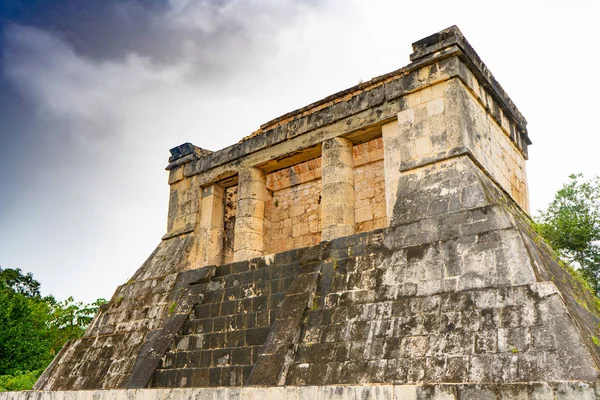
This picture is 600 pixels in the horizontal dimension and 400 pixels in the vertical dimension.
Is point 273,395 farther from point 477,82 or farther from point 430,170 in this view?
point 477,82

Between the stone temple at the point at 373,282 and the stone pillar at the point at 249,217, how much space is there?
26 millimetres

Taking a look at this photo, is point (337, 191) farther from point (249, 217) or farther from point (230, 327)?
point (230, 327)

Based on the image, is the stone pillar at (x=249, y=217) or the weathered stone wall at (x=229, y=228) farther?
the weathered stone wall at (x=229, y=228)

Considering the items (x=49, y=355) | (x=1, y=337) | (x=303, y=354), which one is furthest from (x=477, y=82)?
(x=49, y=355)

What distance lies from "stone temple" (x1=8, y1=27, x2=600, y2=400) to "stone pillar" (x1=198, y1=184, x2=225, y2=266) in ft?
0.09

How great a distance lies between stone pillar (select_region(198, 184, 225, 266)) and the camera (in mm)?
10492

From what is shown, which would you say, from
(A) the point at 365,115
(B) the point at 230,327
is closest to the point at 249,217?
(B) the point at 230,327

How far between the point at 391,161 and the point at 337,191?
1046 millimetres

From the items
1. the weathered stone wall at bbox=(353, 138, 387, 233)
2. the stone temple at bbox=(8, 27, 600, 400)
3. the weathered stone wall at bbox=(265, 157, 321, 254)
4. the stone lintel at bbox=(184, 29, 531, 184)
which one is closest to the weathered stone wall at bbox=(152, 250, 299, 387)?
the stone temple at bbox=(8, 27, 600, 400)

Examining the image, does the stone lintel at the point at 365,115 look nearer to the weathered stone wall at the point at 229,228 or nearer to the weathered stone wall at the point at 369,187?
the weathered stone wall at the point at 229,228

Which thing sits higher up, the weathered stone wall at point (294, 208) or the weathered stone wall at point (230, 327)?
the weathered stone wall at point (294, 208)

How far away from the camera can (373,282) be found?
22.1ft

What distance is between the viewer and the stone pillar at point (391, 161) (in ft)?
26.3

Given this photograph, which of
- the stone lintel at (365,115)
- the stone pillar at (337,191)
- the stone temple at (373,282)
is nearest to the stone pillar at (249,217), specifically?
the stone temple at (373,282)
